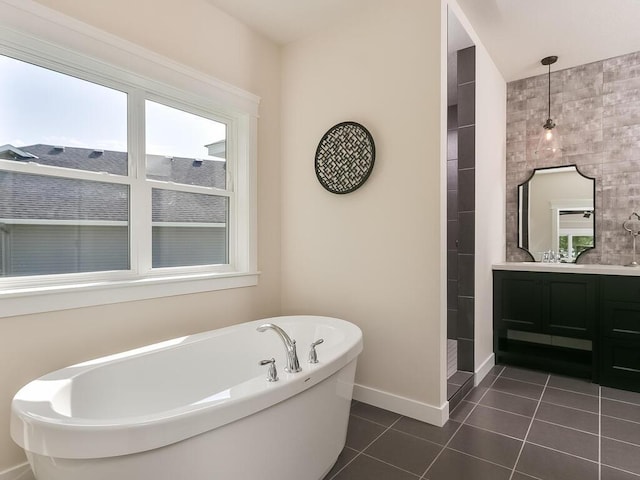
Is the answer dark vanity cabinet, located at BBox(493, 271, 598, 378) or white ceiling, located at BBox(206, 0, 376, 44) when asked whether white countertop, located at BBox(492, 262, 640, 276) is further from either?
white ceiling, located at BBox(206, 0, 376, 44)

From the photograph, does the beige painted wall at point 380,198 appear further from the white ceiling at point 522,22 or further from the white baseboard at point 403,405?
the white ceiling at point 522,22

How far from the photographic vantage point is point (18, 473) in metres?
1.61

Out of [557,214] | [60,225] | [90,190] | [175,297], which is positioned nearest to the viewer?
[60,225]

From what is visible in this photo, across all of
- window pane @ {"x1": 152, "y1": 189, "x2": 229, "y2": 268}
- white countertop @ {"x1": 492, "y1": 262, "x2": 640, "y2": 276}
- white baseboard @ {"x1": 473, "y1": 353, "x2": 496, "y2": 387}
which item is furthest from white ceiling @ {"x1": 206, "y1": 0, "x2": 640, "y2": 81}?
white baseboard @ {"x1": 473, "y1": 353, "x2": 496, "y2": 387}

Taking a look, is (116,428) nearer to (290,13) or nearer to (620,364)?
(290,13)

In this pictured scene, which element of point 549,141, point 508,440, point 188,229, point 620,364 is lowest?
point 508,440

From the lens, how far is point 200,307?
2.39 m

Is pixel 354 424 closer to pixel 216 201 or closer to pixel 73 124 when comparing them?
pixel 216 201

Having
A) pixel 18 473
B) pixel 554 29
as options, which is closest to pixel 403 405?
pixel 18 473

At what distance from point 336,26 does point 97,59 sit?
1.62 meters

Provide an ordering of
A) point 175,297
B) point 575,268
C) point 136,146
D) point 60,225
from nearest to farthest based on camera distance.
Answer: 1. point 60,225
2. point 136,146
3. point 175,297
4. point 575,268

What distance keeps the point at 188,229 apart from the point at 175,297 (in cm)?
49

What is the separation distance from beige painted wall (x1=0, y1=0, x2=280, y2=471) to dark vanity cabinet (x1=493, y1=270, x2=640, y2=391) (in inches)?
83.0

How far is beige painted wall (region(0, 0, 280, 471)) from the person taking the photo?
1.64 meters
